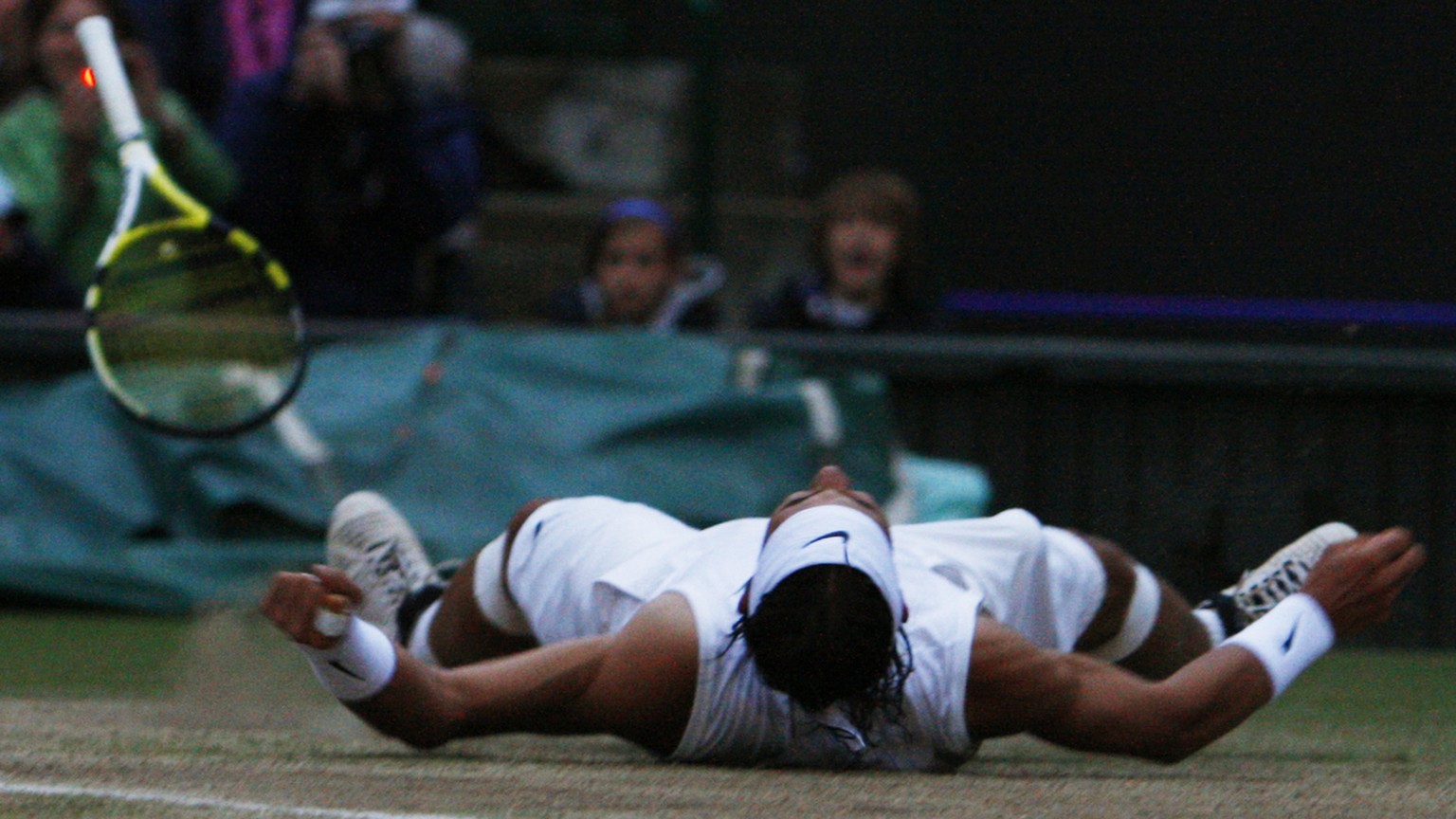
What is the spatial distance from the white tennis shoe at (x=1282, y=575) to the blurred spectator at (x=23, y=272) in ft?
14.9

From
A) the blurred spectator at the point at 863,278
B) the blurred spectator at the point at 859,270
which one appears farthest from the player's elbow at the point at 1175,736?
the blurred spectator at the point at 859,270

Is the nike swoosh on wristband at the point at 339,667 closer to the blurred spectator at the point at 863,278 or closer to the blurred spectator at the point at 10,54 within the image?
the blurred spectator at the point at 863,278

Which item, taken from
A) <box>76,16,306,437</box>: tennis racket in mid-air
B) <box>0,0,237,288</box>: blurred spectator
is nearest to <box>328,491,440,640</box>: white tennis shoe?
<box>76,16,306,437</box>: tennis racket in mid-air

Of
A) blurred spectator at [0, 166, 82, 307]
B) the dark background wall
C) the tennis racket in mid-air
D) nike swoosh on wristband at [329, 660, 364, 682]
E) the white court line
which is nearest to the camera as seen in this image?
the white court line

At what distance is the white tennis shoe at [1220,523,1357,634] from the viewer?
4.93 m

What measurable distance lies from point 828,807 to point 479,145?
708 cm

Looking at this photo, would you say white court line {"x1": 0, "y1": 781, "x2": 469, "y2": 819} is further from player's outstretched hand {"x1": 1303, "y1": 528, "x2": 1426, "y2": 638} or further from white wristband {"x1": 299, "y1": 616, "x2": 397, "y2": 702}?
player's outstretched hand {"x1": 1303, "y1": 528, "x2": 1426, "y2": 638}

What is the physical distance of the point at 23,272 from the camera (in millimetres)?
7984

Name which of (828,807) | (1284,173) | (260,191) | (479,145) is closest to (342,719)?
(828,807)

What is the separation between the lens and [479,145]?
407 inches

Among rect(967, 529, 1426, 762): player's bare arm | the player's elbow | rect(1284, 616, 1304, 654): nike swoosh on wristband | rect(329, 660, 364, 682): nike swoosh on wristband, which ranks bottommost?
the player's elbow

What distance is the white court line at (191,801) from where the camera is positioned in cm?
344

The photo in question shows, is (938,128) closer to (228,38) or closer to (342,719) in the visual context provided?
(228,38)

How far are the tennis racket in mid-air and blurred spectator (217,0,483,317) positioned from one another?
1.67ft
